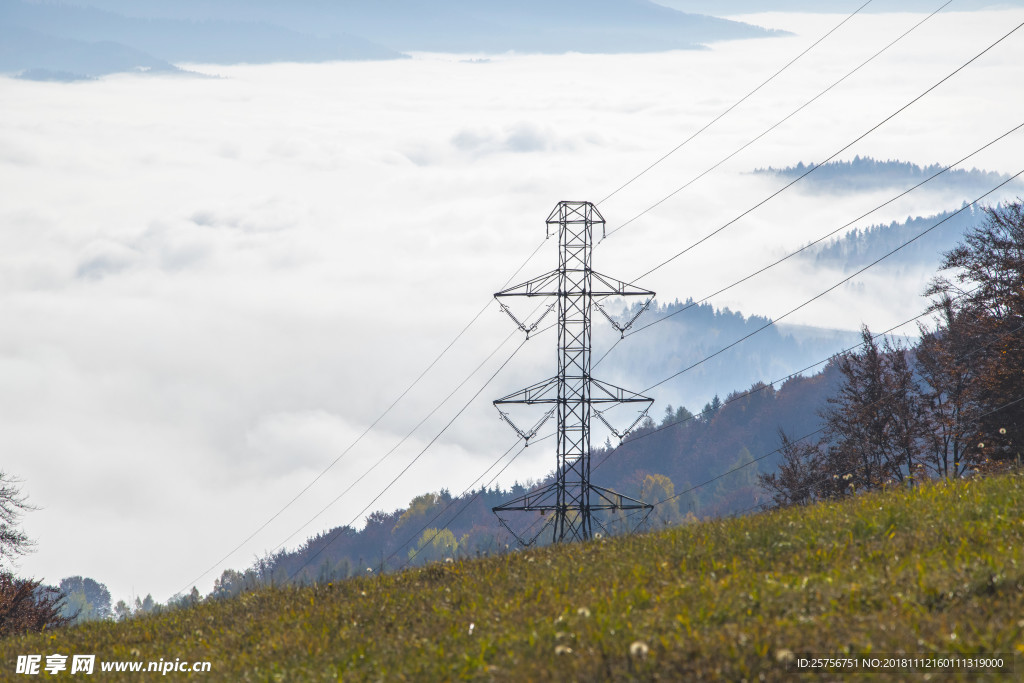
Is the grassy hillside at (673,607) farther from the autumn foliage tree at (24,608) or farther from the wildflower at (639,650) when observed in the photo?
the autumn foliage tree at (24,608)

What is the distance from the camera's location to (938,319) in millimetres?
55469

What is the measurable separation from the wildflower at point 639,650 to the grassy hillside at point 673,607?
0.8 inches

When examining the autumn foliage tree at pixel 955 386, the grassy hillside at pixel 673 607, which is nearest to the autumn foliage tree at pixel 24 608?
the grassy hillside at pixel 673 607

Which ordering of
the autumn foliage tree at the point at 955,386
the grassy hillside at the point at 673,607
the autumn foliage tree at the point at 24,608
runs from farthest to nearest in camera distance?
the autumn foliage tree at the point at 955,386 → the autumn foliage tree at the point at 24,608 → the grassy hillside at the point at 673,607

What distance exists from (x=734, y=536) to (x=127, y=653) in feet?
28.3

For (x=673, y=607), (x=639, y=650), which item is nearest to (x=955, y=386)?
(x=673, y=607)

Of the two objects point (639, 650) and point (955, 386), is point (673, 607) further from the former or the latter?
point (955, 386)

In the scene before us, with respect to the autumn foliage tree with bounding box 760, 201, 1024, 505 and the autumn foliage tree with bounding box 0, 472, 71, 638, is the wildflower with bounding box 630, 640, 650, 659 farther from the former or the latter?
the autumn foliage tree with bounding box 760, 201, 1024, 505

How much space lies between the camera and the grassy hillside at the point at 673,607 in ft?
25.8

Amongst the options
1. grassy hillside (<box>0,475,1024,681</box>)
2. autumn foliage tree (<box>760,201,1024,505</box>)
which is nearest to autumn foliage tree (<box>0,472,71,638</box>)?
grassy hillside (<box>0,475,1024,681</box>)

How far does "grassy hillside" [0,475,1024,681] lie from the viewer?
7.85m

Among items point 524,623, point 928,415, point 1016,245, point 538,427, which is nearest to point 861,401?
point 928,415

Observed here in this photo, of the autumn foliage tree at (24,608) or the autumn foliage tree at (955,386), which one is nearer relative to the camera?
the autumn foliage tree at (24,608)

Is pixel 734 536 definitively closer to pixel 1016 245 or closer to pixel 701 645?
pixel 701 645
